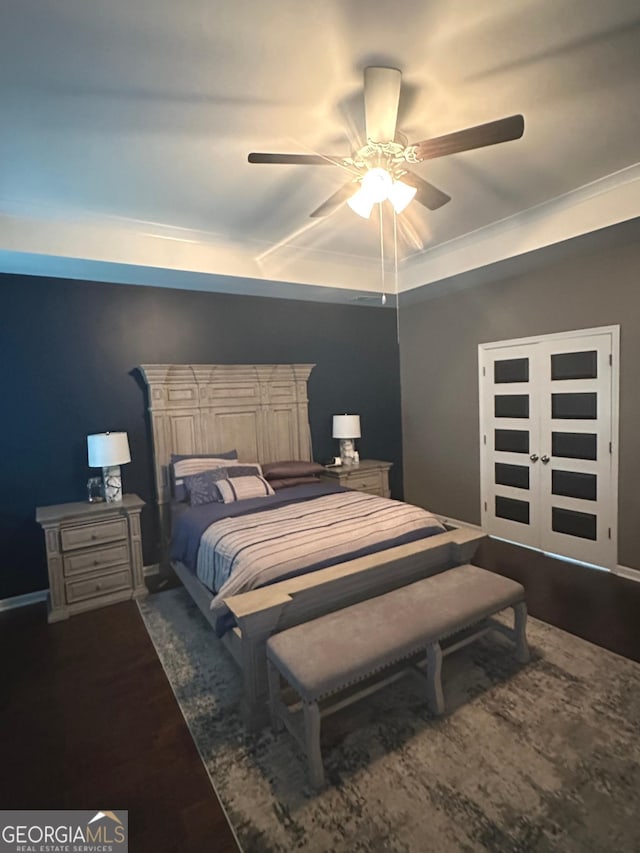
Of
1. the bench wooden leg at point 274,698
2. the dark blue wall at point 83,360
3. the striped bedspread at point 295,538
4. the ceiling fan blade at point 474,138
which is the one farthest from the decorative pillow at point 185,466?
the ceiling fan blade at point 474,138

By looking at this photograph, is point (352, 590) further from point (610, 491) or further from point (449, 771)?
point (610, 491)

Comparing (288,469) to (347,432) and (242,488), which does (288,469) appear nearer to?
(242,488)

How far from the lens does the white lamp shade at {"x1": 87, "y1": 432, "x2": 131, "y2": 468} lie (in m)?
3.24

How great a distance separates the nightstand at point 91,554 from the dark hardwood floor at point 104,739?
288 mm

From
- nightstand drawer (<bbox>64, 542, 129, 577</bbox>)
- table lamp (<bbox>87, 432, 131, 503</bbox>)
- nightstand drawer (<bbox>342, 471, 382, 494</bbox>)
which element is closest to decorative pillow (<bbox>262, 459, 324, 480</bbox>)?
nightstand drawer (<bbox>342, 471, 382, 494</bbox>)

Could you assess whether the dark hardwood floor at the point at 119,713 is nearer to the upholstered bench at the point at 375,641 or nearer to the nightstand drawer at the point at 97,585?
the nightstand drawer at the point at 97,585

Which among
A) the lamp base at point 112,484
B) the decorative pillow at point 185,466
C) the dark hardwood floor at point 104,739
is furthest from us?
the decorative pillow at point 185,466

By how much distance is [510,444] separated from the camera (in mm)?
4070

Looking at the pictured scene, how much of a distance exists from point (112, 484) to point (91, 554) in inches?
21.5

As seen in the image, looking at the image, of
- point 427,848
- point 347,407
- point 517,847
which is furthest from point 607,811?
point 347,407

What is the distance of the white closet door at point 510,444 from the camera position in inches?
153

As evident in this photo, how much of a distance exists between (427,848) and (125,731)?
140 centimetres

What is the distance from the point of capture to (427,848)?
1399mm

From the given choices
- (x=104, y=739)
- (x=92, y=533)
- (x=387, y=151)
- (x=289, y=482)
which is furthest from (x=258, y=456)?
(x=387, y=151)
